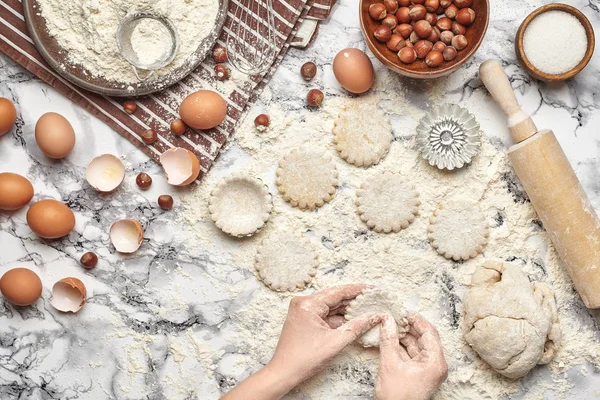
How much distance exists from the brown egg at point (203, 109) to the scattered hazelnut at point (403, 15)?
0.59m

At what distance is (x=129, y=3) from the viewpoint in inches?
80.9

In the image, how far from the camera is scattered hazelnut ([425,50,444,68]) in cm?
206

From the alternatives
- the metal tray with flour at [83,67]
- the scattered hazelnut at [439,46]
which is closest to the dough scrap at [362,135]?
the scattered hazelnut at [439,46]

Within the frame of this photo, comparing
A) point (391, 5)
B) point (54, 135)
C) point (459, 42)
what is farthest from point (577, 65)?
point (54, 135)

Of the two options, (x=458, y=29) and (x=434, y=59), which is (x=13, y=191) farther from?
(x=458, y=29)

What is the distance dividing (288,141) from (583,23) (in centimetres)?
95

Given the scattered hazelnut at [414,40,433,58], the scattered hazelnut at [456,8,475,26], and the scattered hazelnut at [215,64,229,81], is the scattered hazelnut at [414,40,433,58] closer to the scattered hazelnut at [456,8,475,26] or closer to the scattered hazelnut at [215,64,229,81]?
the scattered hazelnut at [456,8,475,26]

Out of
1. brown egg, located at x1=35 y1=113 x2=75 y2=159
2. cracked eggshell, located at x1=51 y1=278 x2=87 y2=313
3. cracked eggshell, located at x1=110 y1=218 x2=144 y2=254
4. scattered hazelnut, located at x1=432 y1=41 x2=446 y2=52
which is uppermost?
scattered hazelnut, located at x1=432 y1=41 x2=446 y2=52

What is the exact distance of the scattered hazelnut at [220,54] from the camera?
2.17 m

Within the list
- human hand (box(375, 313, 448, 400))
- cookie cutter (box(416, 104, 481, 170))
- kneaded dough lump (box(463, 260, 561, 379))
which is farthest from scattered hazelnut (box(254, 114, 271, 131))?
kneaded dough lump (box(463, 260, 561, 379))

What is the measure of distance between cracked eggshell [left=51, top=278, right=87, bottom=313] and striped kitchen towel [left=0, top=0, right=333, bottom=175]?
1.58 feet

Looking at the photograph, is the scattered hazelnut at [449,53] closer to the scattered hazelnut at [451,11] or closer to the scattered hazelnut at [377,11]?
the scattered hazelnut at [451,11]

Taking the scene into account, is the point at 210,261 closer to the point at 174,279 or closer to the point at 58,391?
the point at 174,279

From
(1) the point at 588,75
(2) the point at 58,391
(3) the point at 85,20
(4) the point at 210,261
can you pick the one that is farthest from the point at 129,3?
(1) the point at 588,75
